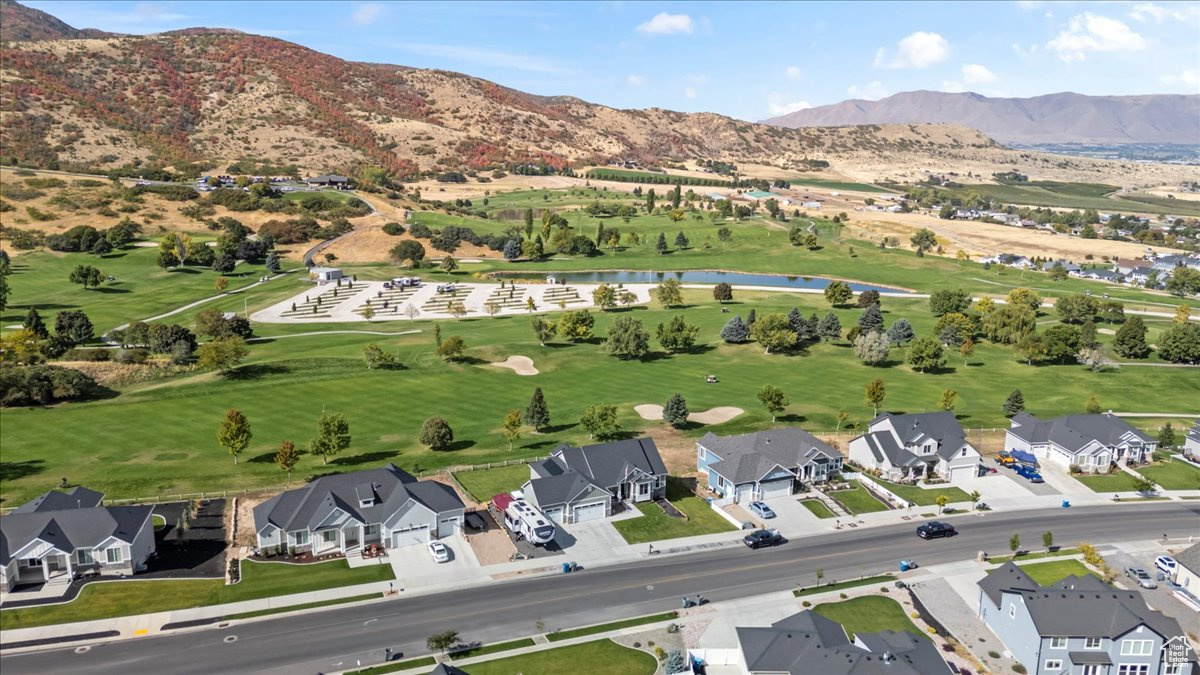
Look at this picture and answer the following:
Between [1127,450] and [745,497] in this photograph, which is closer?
[745,497]

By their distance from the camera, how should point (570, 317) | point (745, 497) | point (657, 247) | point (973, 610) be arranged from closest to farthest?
point (973, 610), point (745, 497), point (570, 317), point (657, 247)

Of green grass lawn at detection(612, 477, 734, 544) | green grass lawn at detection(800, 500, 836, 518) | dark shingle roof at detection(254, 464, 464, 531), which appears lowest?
green grass lawn at detection(800, 500, 836, 518)

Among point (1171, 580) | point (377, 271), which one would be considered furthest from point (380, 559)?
point (377, 271)

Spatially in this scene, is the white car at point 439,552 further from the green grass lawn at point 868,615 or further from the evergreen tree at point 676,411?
the evergreen tree at point 676,411

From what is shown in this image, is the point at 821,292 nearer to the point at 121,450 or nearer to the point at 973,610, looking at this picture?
the point at 973,610

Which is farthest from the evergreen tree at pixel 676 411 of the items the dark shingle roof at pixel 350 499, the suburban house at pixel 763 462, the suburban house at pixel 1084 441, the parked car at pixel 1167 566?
the parked car at pixel 1167 566

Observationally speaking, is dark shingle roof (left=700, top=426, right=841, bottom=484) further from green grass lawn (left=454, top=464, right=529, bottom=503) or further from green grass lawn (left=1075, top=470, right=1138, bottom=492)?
green grass lawn (left=1075, top=470, right=1138, bottom=492)

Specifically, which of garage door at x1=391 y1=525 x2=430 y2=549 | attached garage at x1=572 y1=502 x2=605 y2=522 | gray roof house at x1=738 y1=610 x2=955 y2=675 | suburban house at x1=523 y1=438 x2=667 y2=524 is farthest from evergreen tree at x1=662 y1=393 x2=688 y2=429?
gray roof house at x1=738 y1=610 x2=955 y2=675
